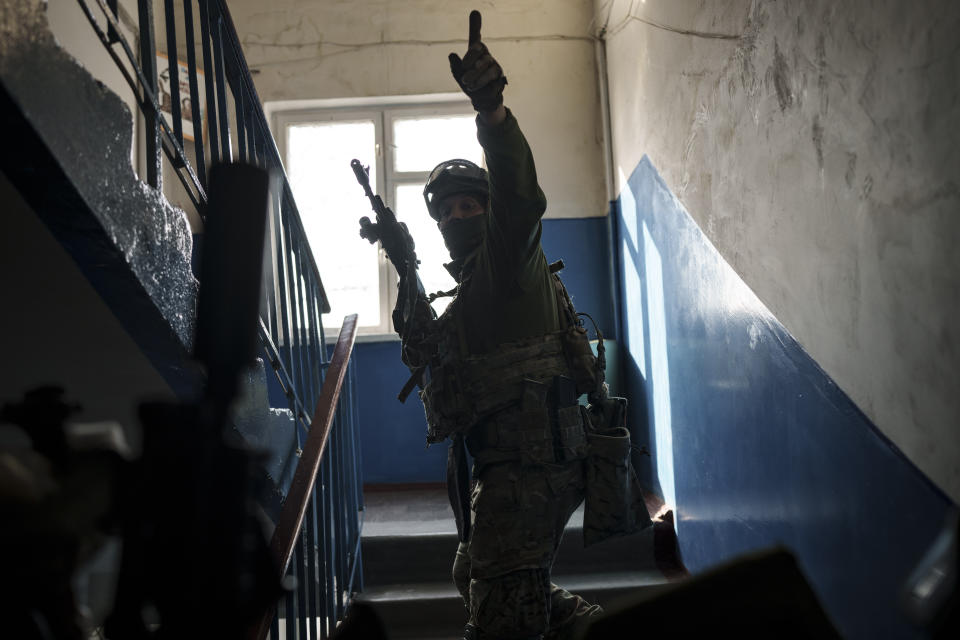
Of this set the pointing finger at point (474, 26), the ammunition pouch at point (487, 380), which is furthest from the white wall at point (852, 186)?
the pointing finger at point (474, 26)

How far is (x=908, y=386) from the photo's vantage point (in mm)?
1373

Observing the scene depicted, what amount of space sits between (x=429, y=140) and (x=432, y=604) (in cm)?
323

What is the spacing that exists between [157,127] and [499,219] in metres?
0.81

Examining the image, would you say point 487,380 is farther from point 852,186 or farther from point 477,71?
point 852,186

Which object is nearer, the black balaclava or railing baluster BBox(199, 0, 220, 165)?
railing baluster BBox(199, 0, 220, 165)

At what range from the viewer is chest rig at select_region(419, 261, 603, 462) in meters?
1.90

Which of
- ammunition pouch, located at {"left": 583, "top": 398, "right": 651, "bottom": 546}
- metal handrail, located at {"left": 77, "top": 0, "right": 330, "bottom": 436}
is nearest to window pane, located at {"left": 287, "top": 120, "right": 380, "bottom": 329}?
metal handrail, located at {"left": 77, "top": 0, "right": 330, "bottom": 436}

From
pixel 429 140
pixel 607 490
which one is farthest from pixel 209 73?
pixel 429 140

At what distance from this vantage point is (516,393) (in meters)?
1.94

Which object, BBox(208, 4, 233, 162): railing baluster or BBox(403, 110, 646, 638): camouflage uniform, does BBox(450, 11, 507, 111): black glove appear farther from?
BBox(208, 4, 233, 162): railing baluster

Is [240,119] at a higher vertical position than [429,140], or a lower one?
lower

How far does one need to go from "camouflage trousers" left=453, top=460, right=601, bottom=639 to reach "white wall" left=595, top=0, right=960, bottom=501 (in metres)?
0.75

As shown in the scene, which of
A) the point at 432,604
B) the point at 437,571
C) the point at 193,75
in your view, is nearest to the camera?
the point at 193,75

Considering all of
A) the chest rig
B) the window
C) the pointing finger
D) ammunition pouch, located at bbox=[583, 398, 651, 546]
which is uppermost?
the window
